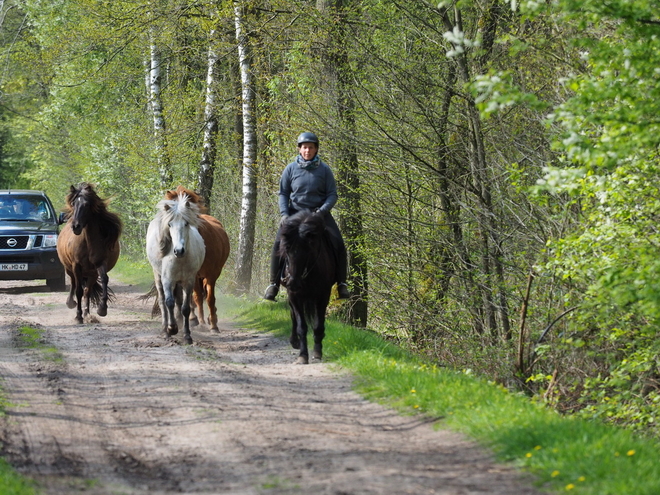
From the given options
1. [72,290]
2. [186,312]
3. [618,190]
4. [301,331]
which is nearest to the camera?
[618,190]

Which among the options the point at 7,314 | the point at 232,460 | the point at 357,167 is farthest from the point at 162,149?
the point at 232,460

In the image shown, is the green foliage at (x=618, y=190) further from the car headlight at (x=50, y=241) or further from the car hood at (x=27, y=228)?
the car hood at (x=27, y=228)

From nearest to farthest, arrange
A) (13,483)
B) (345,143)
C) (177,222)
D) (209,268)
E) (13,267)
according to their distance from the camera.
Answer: (13,483) → (177,222) → (345,143) → (209,268) → (13,267)

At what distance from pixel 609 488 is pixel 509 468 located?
33.5 inches

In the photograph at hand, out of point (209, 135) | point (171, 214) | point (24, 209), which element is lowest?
point (171, 214)

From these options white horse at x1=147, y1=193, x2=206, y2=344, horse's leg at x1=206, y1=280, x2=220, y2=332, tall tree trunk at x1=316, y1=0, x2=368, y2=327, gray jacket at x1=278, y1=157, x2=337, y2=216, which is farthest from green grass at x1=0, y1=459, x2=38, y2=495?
tall tree trunk at x1=316, y1=0, x2=368, y2=327

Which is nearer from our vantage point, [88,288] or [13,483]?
[13,483]

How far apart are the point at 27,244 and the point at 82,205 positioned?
5466mm

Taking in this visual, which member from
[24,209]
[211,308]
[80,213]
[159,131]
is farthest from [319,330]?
[24,209]

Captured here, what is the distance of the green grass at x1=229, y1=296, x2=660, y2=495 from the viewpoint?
4.95 meters

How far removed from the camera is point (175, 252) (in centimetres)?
1177

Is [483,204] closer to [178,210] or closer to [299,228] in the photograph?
[299,228]

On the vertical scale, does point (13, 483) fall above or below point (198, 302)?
below

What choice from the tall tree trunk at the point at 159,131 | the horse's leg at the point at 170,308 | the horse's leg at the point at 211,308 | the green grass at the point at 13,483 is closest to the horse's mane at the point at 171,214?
the horse's leg at the point at 170,308
